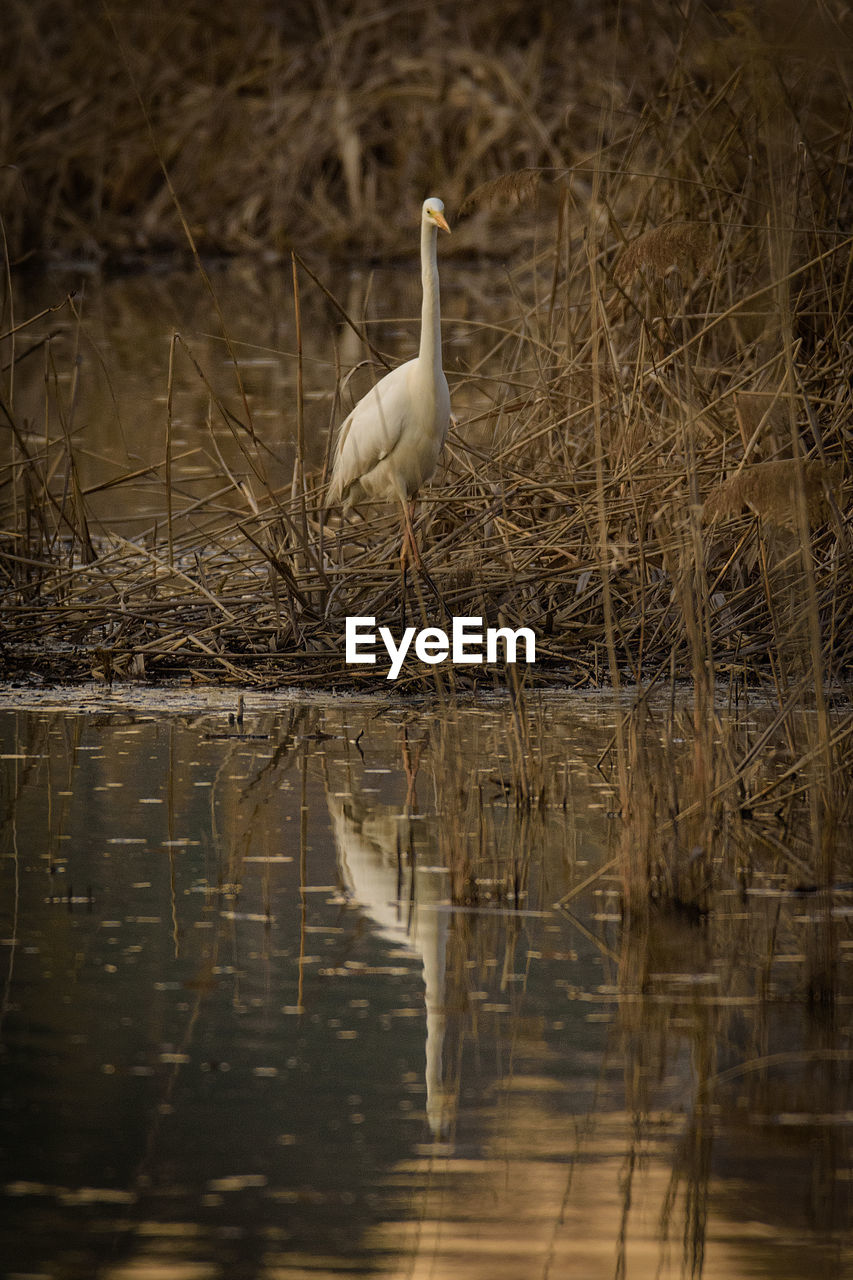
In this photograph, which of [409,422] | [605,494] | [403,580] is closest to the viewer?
[403,580]

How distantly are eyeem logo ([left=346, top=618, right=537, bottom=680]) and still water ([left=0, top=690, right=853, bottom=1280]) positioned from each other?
96cm

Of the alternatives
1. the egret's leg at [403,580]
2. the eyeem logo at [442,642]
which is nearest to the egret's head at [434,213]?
the egret's leg at [403,580]

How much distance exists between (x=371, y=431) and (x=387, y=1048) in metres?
3.61

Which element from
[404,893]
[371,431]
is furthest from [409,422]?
[404,893]

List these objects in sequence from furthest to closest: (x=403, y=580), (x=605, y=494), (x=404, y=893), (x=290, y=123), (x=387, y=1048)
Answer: (x=290, y=123) → (x=605, y=494) → (x=403, y=580) → (x=404, y=893) → (x=387, y=1048)

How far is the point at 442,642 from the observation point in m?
5.37

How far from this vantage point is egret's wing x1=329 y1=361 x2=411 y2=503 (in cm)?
624

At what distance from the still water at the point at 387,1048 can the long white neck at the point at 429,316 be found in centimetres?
219

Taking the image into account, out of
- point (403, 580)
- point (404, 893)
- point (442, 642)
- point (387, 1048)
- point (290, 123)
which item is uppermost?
point (290, 123)

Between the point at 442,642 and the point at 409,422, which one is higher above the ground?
the point at 409,422

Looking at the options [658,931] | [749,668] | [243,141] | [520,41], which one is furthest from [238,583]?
[520,41]

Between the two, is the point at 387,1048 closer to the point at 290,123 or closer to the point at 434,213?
the point at 434,213

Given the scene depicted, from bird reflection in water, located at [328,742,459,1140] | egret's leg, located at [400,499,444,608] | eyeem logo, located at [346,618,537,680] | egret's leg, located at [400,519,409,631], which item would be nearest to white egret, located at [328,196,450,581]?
egret's leg, located at [400,499,444,608]

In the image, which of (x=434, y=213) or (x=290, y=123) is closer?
(x=434, y=213)
